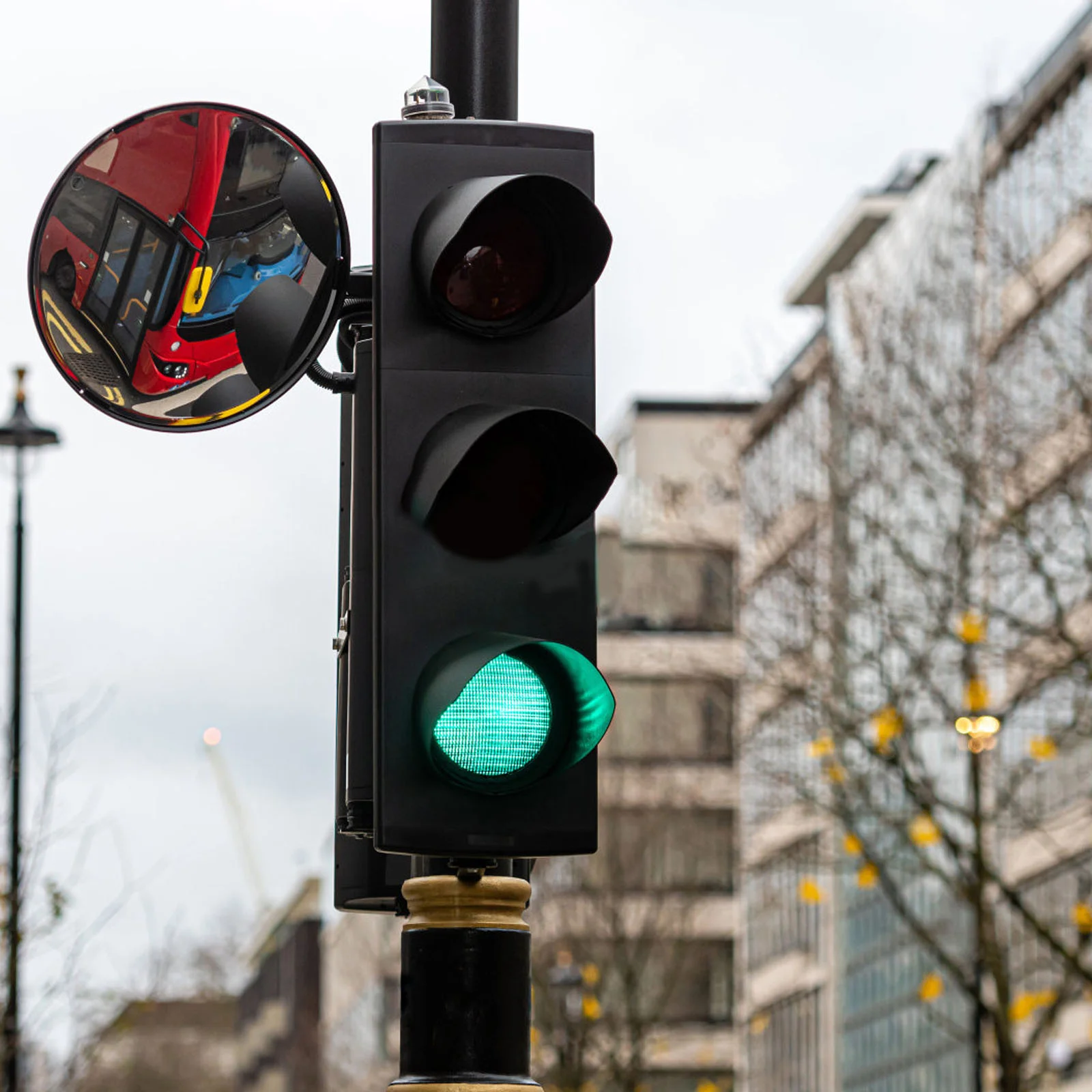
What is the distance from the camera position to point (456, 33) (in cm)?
409

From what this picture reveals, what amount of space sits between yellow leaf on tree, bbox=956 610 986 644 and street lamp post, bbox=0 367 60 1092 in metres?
8.95

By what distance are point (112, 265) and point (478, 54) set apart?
0.75 metres

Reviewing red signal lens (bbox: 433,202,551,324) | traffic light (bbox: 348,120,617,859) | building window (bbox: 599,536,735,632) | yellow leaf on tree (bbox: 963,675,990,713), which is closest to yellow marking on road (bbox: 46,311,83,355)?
traffic light (bbox: 348,120,617,859)

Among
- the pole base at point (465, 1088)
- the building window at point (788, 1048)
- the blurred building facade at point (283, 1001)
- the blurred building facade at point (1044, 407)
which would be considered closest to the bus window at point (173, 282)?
the pole base at point (465, 1088)

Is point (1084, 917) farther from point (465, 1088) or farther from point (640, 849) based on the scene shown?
point (640, 849)

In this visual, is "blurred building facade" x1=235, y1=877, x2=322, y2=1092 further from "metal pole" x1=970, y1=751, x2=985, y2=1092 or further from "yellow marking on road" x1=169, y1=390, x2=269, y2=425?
"yellow marking on road" x1=169, y1=390, x2=269, y2=425

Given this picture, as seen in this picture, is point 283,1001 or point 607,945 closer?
point 607,945

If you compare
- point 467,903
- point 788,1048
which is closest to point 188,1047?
point 788,1048

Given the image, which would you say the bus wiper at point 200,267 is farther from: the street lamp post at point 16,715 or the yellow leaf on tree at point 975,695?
the yellow leaf on tree at point 975,695

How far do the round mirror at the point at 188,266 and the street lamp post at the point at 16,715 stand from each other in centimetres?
1352

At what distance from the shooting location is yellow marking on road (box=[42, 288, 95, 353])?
4000 millimetres

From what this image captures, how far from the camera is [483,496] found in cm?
347

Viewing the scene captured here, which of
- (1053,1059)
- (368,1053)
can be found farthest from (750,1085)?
(1053,1059)

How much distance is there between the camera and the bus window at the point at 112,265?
4004 mm
